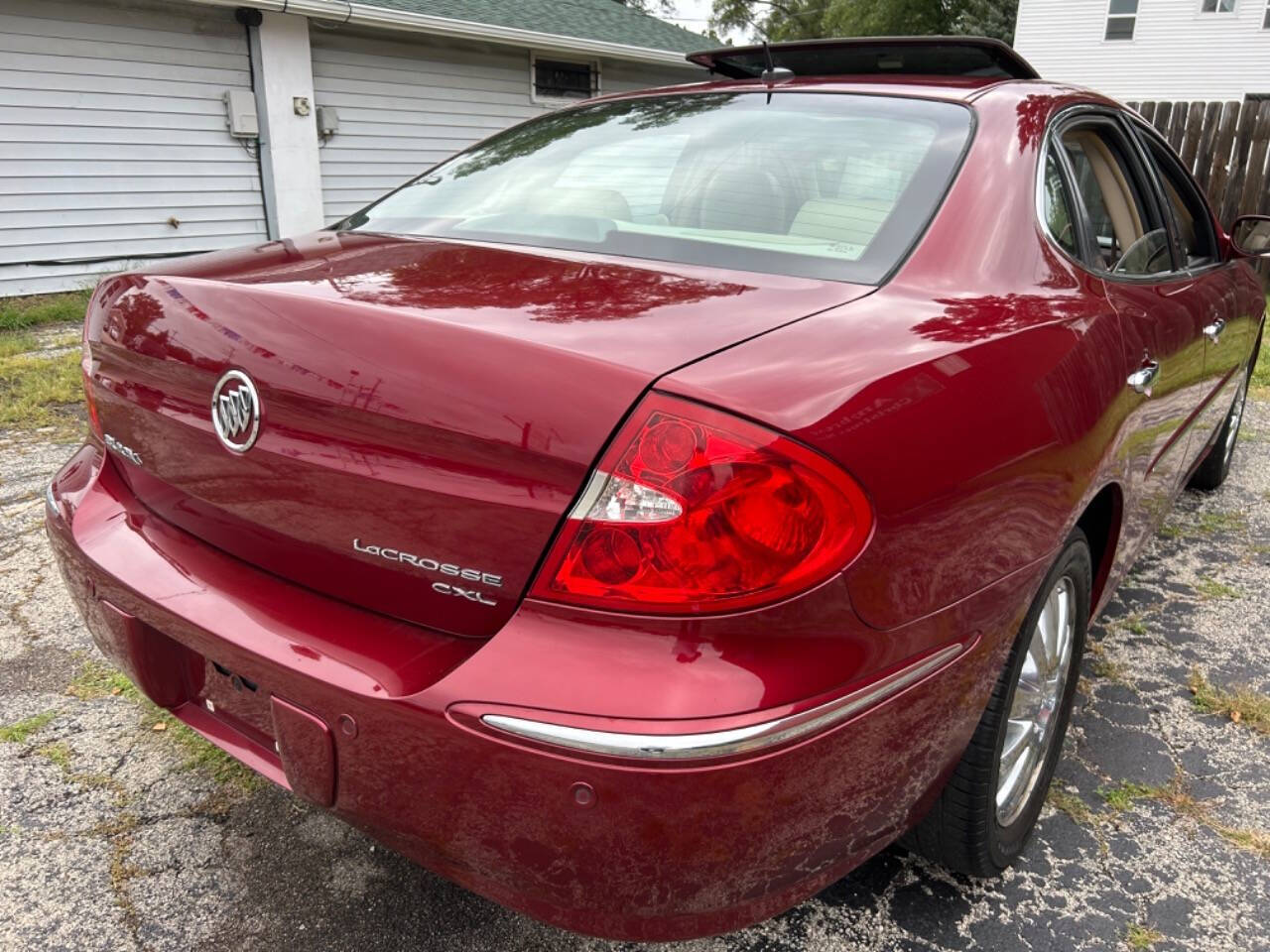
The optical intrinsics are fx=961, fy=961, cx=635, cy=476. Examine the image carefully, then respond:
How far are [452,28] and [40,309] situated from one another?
5097mm

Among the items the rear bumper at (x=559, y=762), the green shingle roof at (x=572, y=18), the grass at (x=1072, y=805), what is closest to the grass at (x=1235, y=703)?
the grass at (x=1072, y=805)

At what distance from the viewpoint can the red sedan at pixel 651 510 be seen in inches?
49.3

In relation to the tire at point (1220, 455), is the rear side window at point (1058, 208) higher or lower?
higher

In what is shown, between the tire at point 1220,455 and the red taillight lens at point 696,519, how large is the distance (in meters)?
3.66

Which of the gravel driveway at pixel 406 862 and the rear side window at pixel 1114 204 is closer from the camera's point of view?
the gravel driveway at pixel 406 862

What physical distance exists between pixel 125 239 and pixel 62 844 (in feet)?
27.0

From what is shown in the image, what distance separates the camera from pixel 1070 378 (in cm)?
178

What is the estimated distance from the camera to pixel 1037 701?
2033 millimetres

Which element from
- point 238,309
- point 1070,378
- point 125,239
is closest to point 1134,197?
point 1070,378

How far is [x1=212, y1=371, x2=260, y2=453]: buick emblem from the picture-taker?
1.52 meters

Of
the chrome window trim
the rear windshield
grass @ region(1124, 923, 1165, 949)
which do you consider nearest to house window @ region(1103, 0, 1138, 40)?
the rear windshield

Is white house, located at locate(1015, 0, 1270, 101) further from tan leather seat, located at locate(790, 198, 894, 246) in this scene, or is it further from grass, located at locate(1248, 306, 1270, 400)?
tan leather seat, located at locate(790, 198, 894, 246)

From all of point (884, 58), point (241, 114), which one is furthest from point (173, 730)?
point (241, 114)

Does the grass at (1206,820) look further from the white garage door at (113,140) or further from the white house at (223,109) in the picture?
the white garage door at (113,140)
